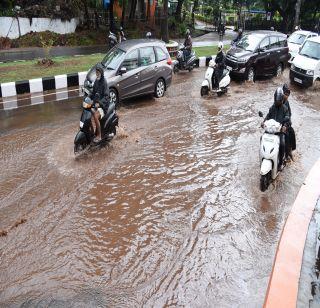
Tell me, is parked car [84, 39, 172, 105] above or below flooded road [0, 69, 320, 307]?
above

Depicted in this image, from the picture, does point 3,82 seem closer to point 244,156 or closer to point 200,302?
point 244,156

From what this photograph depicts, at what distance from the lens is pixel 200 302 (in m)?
4.47

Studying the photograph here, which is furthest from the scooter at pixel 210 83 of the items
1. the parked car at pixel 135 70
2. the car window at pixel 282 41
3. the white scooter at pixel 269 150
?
the white scooter at pixel 269 150

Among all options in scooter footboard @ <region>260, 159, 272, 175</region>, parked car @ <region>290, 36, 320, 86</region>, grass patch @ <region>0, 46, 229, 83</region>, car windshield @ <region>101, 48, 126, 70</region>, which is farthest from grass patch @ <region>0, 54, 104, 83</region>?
scooter footboard @ <region>260, 159, 272, 175</region>

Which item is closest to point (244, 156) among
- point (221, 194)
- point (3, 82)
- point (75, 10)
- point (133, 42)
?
point (221, 194)

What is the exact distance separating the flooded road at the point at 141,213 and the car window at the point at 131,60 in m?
1.86

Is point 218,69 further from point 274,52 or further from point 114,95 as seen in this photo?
point 274,52

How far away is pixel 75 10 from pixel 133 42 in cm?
1776

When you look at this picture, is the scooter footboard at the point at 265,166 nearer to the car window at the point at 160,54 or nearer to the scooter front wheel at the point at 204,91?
the scooter front wheel at the point at 204,91

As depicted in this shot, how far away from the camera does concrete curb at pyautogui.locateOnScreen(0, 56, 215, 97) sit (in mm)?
A: 12396

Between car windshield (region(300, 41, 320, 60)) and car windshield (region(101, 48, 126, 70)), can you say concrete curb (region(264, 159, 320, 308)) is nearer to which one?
car windshield (region(101, 48, 126, 70))

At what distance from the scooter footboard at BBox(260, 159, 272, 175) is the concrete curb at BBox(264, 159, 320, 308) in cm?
64

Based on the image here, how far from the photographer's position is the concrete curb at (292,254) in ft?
13.3

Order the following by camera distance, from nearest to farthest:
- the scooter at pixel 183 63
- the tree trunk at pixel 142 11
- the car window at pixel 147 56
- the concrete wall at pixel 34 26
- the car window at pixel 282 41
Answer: the car window at pixel 147 56, the car window at pixel 282 41, the scooter at pixel 183 63, the concrete wall at pixel 34 26, the tree trunk at pixel 142 11
